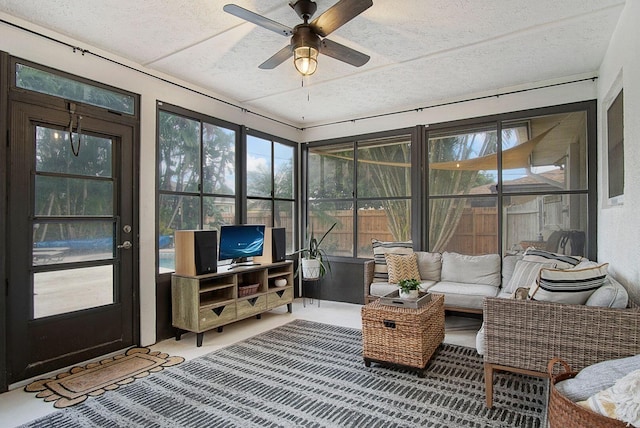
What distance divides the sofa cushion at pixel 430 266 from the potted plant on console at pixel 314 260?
133 cm

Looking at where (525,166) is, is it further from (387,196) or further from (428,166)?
(387,196)

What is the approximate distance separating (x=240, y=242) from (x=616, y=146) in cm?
368

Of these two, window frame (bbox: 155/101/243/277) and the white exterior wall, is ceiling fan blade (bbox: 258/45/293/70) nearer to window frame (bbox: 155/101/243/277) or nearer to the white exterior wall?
window frame (bbox: 155/101/243/277)

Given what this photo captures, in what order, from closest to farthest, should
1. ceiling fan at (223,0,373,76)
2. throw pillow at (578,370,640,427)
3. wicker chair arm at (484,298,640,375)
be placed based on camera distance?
throw pillow at (578,370,640,427) → wicker chair arm at (484,298,640,375) → ceiling fan at (223,0,373,76)

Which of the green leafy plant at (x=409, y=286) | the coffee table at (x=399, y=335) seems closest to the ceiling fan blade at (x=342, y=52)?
the green leafy plant at (x=409, y=286)

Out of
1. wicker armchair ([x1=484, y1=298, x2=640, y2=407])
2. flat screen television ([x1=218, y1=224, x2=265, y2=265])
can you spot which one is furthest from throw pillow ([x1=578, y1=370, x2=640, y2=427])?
flat screen television ([x1=218, y1=224, x2=265, y2=265])

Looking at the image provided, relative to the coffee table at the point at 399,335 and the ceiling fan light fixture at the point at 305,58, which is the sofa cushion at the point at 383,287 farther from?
the ceiling fan light fixture at the point at 305,58

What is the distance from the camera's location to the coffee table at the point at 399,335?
273cm

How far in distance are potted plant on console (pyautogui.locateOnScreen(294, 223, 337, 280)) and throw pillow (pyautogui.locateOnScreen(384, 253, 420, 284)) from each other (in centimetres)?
101

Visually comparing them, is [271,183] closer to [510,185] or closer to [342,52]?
[342,52]

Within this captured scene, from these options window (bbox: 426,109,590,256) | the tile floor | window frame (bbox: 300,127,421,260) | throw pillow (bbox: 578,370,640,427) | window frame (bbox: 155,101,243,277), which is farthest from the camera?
window frame (bbox: 300,127,421,260)

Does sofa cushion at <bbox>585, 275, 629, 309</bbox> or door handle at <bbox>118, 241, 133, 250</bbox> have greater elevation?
door handle at <bbox>118, 241, 133, 250</bbox>

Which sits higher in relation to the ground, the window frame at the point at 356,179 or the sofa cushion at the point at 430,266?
the window frame at the point at 356,179

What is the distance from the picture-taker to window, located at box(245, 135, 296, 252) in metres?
4.83
